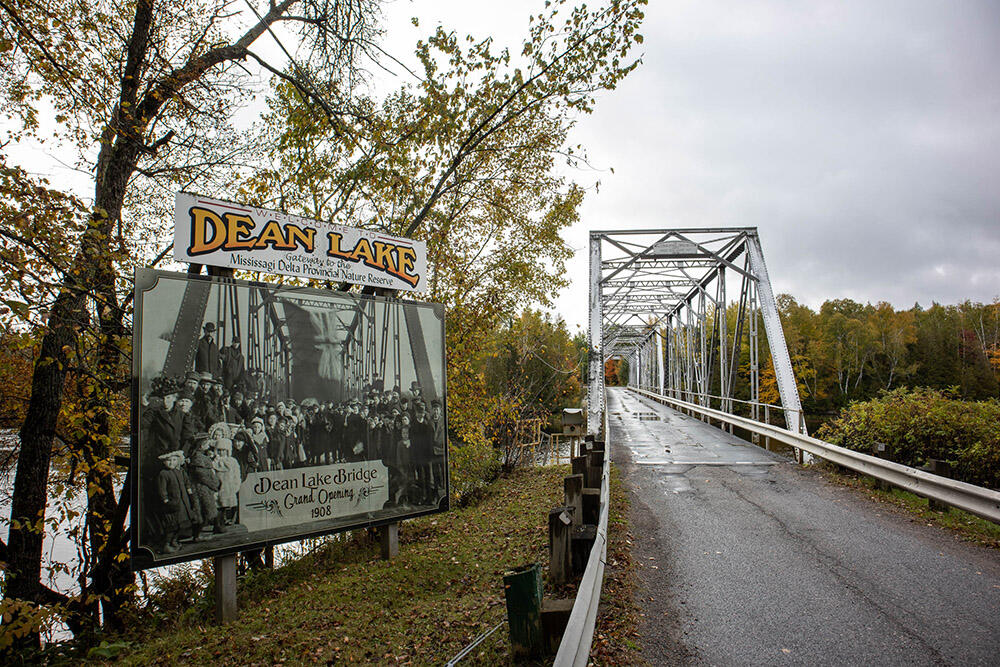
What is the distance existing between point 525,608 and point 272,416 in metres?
3.08

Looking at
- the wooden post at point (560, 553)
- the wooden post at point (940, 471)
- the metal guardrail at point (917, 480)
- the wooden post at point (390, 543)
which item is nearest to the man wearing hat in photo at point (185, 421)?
the wooden post at point (390, 543)

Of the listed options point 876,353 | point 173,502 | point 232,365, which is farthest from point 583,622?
point 876,353

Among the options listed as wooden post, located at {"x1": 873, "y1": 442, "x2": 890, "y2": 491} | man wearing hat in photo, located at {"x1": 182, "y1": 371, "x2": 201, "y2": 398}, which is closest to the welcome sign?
man wearing hat in photo, located at {"x1": 182, "y1": 371, "x2": 201, "y2": 398}

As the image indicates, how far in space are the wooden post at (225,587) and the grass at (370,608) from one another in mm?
124

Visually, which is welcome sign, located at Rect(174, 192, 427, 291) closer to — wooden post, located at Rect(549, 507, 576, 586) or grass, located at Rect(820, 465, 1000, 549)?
wooden post, located at Rect(549, 507, 576, 586)

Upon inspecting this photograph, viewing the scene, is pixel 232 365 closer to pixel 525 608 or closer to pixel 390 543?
pixel 390 543

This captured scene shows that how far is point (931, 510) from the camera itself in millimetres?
6062

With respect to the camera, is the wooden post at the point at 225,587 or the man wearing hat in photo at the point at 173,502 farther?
the wooden post at the point at 225,587

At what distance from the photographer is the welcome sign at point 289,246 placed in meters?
4.85

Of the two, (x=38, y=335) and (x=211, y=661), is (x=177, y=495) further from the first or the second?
(x=38, y=335)

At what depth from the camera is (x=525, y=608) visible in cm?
299

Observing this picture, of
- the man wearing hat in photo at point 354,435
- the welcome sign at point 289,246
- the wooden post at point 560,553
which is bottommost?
the wooden post at point 560,553

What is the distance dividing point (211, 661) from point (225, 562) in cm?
98

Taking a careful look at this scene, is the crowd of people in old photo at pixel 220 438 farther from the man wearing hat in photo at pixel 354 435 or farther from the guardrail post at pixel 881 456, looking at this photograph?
the guardrail post at pixel 881 456
